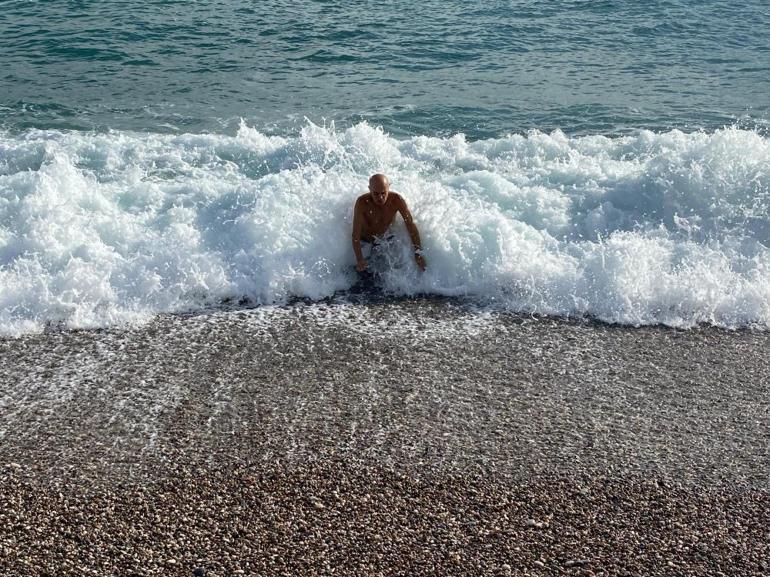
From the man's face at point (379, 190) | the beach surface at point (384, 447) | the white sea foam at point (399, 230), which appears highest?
the man's face at point (379, 190)

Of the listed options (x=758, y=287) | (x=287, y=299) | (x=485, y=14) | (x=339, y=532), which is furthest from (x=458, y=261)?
(x=485, y=14)

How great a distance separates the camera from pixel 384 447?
577cm

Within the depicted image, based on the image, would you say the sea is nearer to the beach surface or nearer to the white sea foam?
the white sea foam

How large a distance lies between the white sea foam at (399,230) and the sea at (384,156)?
29mm

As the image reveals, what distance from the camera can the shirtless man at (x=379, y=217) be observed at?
8.63 meters

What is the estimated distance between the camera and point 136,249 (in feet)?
28.5

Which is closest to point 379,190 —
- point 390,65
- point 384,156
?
point 384,156

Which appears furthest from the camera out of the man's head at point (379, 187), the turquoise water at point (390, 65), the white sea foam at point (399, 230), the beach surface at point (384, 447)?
the turquoise water at point (390, 65)

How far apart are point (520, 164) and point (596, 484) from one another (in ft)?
20.7

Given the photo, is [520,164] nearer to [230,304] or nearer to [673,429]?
[230,304]

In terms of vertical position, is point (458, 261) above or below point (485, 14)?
below

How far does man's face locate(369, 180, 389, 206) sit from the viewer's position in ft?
27.8

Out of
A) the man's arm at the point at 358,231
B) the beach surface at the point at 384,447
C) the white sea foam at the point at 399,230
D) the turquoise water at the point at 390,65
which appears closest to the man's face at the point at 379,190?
the man's arm at the point at 358,231

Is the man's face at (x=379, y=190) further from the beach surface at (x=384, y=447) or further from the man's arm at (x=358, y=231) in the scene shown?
the beach surface at (x=384, y=447)
